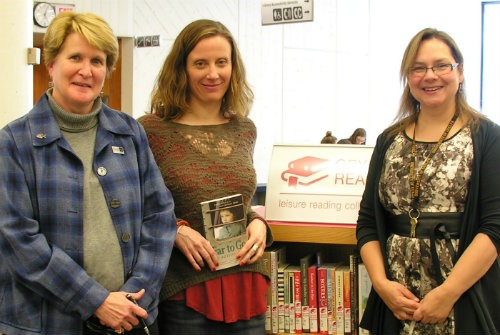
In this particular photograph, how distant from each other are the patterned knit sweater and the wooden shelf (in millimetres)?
344

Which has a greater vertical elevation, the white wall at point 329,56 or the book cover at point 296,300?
the white wall at point 329,56

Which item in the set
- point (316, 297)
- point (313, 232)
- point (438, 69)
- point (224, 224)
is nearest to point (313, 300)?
point (316, 297)

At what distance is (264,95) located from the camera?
9352 mm

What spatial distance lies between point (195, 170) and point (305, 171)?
0.68 metres

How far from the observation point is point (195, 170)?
2.09m

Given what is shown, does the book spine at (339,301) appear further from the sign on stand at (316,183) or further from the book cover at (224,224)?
the book cover at (224,224)

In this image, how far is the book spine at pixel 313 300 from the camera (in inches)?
97.6

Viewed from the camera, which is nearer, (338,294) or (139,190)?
(139,190)

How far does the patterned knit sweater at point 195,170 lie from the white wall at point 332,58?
687cm

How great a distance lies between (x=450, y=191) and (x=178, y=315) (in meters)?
0.99

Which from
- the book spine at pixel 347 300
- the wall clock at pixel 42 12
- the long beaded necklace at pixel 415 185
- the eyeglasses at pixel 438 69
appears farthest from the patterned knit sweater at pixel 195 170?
the wall clock at pixel 42 12

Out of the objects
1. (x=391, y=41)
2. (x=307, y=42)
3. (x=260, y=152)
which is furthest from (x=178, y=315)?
(x=391, y=41)

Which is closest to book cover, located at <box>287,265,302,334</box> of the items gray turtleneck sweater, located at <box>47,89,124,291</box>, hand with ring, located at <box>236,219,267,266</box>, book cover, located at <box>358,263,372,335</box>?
book cover, located at <box>358,263,372,335</box>

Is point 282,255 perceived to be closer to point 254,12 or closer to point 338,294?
point 338,294
